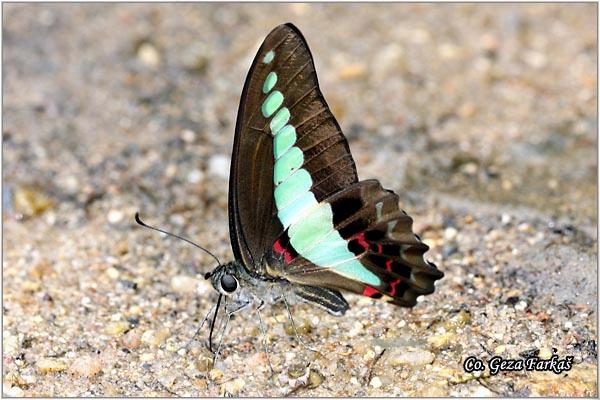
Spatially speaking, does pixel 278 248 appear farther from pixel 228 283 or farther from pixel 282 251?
pixel 228 283

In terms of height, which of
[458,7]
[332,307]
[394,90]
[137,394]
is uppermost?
[458,7]

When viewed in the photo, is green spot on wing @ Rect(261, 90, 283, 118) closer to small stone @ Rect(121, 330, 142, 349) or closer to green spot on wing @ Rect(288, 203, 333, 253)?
green spot on wing @ Rect(288, 203, 333, 253)

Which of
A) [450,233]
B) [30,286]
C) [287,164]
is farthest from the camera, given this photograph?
[450,233]

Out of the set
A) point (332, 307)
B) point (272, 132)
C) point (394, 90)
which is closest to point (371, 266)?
point (332, 307)

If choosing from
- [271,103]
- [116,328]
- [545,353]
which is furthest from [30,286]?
[545,353]

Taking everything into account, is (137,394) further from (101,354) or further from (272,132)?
(272,132)

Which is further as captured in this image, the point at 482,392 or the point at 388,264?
the point at 388,264

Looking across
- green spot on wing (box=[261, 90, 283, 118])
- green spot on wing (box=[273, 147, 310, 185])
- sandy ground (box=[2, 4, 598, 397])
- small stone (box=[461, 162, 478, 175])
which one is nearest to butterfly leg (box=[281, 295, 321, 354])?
sandy ground (box=[2, 4, 598, 397])

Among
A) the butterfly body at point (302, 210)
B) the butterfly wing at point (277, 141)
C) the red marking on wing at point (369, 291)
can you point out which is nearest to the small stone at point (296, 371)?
the butterfly body at point (302, 210)
